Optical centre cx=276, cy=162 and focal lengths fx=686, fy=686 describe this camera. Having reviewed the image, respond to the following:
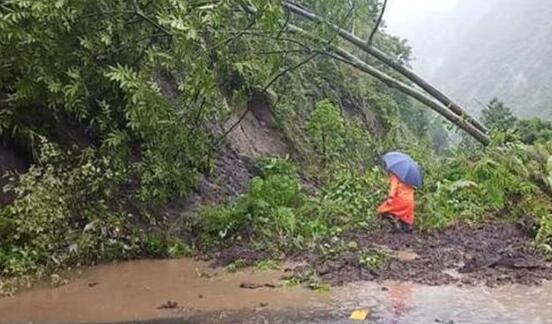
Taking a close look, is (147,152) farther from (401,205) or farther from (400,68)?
(400,68)

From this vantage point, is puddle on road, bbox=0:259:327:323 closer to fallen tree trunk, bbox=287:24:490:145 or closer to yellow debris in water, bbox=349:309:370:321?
yellow debris in water, bbox=349:309:370:321

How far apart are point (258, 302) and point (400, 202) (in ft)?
11.6

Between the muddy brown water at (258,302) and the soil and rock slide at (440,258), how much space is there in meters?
0.26

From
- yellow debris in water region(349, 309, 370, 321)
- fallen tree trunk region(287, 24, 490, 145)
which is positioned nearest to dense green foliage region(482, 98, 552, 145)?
fallen tree trunk region(287, 24, 490, 145)

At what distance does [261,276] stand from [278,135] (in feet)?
25.5

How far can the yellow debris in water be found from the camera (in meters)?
5.29

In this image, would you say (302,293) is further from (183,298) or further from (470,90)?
(470,90)

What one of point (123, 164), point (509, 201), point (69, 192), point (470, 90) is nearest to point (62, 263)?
point (69, 192)

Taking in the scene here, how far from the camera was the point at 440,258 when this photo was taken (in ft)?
24.0

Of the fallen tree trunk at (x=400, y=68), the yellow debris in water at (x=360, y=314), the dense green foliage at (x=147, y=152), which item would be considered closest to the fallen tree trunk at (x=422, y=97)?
the fallen tree trunk at (x=400, y=68)

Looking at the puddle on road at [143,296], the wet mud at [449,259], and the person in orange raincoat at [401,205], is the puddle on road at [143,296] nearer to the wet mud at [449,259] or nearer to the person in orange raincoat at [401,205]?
the wet mud at [449,259]

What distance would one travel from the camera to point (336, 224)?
9391 mm

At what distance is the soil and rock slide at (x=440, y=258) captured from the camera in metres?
6.56

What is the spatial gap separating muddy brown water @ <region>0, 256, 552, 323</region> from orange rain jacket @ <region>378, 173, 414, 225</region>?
2.49 metres
